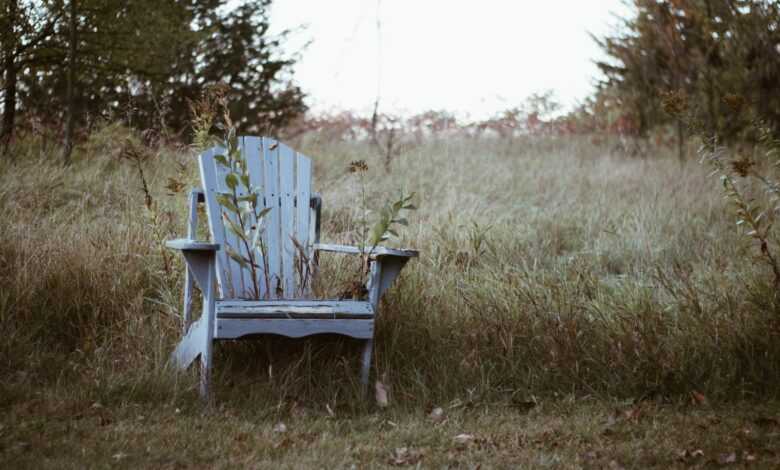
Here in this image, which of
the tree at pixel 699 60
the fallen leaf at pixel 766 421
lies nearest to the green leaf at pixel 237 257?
the fallen leaf at pixel 766 421

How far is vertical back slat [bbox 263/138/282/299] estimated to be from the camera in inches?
135

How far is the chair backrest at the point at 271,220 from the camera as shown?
3.28 meters

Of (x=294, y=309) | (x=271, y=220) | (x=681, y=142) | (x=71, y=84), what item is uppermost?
(x=71, y=84)

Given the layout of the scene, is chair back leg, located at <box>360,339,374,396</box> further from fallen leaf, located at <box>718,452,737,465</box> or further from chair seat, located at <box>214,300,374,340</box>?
fallen leaf, located at <box>718,452,737,465</box>

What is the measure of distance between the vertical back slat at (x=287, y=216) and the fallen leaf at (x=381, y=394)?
657 millimetres

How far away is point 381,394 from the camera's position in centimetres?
299

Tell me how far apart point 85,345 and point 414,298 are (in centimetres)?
148

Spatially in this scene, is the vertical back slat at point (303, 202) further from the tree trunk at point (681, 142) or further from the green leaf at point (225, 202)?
the tree trunk at point (681, 142)

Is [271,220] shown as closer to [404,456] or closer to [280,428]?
[280,428]

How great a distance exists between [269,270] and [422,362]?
32.6 inches

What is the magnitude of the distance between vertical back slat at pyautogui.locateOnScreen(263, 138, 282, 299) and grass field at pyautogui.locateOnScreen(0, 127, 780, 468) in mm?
362

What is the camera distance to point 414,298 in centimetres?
350

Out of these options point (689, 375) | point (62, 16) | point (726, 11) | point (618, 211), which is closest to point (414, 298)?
point (689, 375)

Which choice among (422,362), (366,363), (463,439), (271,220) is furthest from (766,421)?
(271,220)
